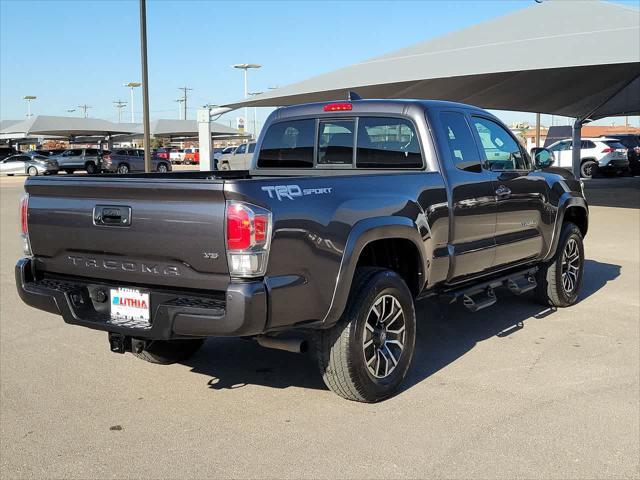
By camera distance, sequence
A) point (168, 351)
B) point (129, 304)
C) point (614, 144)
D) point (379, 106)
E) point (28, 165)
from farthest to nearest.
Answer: point (28, 165)
point (614, 144)
point (379, 106)
point (168, 351)
point (129, 304)

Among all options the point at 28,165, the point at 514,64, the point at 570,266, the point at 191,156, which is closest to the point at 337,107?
the point at 570,266

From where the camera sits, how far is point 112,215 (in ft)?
12.7

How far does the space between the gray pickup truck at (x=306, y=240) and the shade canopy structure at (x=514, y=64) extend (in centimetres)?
910

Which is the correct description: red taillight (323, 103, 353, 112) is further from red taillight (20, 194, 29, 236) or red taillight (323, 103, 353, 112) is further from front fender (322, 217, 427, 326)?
red taillight (20, 194, 29, 236)

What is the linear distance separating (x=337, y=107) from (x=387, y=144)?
537mm

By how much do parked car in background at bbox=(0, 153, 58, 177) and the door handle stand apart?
139 ft

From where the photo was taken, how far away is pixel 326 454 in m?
3.65

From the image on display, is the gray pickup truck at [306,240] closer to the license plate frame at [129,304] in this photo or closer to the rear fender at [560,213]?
the license plate frame at [129,304]

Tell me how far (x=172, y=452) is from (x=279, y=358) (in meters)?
1.78

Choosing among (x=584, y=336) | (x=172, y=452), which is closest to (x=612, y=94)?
(x=584, y=336)

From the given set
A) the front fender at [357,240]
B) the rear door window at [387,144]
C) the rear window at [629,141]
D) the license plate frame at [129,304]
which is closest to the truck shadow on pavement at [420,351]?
the front fender at [357,240]

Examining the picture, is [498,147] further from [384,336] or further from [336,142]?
[384,336]

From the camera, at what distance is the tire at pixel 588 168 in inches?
1246

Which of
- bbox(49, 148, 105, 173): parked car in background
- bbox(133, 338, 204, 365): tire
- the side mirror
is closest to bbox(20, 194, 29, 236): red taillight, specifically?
bbox(133, 338, 204, 365): tire
